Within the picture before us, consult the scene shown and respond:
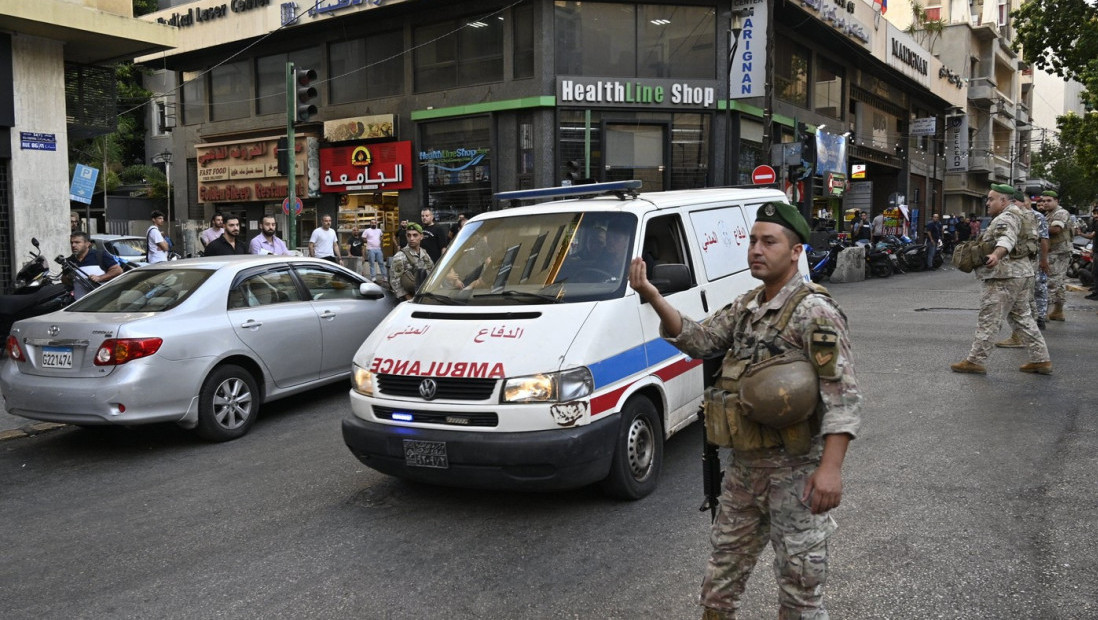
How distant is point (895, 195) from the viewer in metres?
38.6

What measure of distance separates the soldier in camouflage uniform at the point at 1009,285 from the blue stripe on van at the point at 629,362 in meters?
4.52

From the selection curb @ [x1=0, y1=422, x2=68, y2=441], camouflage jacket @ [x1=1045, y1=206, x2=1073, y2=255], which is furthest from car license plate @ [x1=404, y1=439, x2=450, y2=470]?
camouflage jacket @ [x1=1045, y1=206, x2=1073, y2=255]

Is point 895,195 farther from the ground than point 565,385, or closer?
farther from the ground

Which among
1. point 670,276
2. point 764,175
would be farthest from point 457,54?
point 670,276

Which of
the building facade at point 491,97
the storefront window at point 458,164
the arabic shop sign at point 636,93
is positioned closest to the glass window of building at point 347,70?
the building facade at point 491,97

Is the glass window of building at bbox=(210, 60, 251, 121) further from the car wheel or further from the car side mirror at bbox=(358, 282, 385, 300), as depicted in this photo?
the car wheel

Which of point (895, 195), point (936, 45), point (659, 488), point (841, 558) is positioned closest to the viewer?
point (841, 558)

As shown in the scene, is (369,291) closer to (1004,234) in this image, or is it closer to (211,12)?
(1004,234)

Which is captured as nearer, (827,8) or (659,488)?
(659,488)

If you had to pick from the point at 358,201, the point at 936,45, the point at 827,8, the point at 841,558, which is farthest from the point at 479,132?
the point at 936,45

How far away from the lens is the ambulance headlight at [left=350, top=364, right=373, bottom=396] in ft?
16.2

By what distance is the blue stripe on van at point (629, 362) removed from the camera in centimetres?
464

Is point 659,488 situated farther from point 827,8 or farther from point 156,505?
point 827,8

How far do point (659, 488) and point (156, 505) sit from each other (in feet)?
10.4
